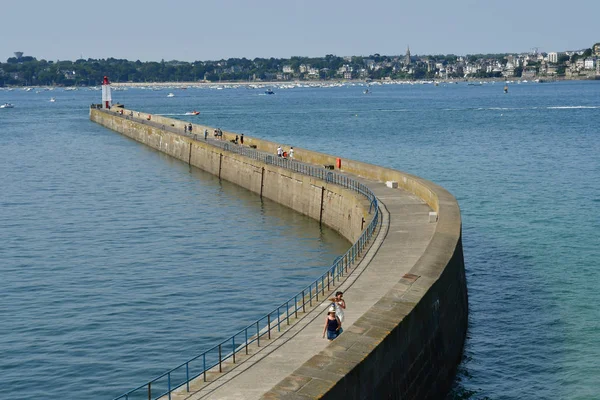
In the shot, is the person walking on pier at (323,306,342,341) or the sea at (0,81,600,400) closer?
the person walking on pier at (323,306,342,341)

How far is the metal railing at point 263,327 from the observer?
22.5 m

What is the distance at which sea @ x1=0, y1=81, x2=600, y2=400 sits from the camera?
29891mm

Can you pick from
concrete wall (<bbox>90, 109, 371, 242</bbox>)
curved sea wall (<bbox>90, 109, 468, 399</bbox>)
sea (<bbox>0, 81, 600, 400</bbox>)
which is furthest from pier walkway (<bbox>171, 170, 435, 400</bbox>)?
concrete wall (<bbox>90, 109, 371, 242</bbox>)

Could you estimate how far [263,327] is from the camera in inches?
1227

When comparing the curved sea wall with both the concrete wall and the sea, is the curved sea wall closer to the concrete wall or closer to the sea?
the concrete wall

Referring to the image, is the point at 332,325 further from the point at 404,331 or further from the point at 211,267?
the point at 211,267

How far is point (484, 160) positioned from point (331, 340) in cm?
6901

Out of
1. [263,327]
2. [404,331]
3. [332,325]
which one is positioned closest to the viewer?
[332,325]

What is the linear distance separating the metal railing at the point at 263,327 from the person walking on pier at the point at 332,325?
4.57ft

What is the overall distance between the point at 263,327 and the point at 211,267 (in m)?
12.0

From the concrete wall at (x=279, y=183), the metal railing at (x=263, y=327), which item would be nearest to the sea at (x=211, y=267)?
the metal railing at (x=263, y=327)

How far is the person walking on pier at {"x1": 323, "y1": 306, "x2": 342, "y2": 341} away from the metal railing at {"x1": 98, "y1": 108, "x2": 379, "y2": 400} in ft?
4.57

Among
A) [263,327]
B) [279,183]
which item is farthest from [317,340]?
[279,183]

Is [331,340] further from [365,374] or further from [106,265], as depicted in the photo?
[106,265]
